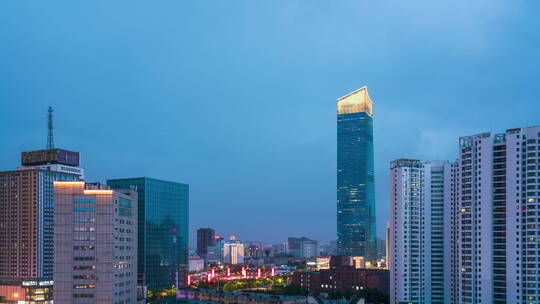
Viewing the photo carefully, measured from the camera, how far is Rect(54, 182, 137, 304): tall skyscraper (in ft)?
324

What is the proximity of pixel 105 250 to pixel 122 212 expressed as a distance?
8538 mm

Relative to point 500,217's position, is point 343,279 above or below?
below

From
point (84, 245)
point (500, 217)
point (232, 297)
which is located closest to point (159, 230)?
point (232, 297)

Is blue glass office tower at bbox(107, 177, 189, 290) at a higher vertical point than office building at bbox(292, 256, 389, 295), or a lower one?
higher

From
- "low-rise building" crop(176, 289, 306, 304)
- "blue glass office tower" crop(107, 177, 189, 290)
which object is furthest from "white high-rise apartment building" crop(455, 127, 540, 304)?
"blue glass office tower" crop(107, 177, 189, 290)

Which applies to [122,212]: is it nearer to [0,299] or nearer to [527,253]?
[527,253]

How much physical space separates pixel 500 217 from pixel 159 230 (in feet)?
354

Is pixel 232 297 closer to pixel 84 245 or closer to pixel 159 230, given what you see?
pixel 159 230

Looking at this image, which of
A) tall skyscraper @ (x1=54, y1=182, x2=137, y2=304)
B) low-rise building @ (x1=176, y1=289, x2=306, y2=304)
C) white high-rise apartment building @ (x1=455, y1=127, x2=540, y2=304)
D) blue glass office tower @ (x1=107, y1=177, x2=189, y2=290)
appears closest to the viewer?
tall skyscraper @ (x1=54, y1=182, x2=137, y2=304)

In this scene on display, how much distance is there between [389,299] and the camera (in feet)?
497

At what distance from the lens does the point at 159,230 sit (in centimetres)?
18075

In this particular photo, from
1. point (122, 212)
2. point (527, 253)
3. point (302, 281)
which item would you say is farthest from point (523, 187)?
point (302, 281)

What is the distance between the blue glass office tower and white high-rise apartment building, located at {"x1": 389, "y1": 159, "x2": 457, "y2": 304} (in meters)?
73.0

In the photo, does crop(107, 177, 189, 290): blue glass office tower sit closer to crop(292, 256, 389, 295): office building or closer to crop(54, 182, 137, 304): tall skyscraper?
crop(292, 256, 389, 295): office building
